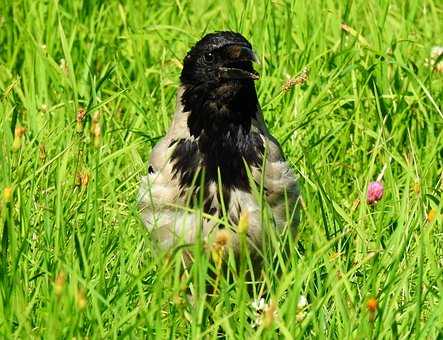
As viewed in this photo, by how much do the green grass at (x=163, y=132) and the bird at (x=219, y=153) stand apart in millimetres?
127

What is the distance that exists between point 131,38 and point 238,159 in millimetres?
1671

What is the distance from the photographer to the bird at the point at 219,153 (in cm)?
452

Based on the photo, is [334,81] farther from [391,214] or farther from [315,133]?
[391,214]

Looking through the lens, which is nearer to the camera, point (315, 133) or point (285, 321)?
point (285, 321)

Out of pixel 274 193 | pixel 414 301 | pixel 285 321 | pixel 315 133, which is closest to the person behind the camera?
pixel 285 321

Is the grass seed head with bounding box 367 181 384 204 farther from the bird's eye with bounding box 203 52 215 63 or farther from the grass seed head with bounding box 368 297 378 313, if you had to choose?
the grass seed head with bounding box 368 297 378 313

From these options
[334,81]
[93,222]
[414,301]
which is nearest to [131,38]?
[334,81]

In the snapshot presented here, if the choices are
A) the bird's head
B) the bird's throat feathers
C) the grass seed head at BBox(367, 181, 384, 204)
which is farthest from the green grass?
the bird's head

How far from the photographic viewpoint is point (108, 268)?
419 cm

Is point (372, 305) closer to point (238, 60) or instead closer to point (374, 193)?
point (374, 193)

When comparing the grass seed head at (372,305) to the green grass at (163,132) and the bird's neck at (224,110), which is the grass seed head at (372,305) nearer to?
the green grass at (163,132)

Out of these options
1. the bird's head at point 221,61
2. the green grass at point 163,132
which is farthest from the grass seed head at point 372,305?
the bird's head at point 221,61

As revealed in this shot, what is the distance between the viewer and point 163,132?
5492 mm

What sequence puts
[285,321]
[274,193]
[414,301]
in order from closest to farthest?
[285,321]
[414,301]
[274,193]
